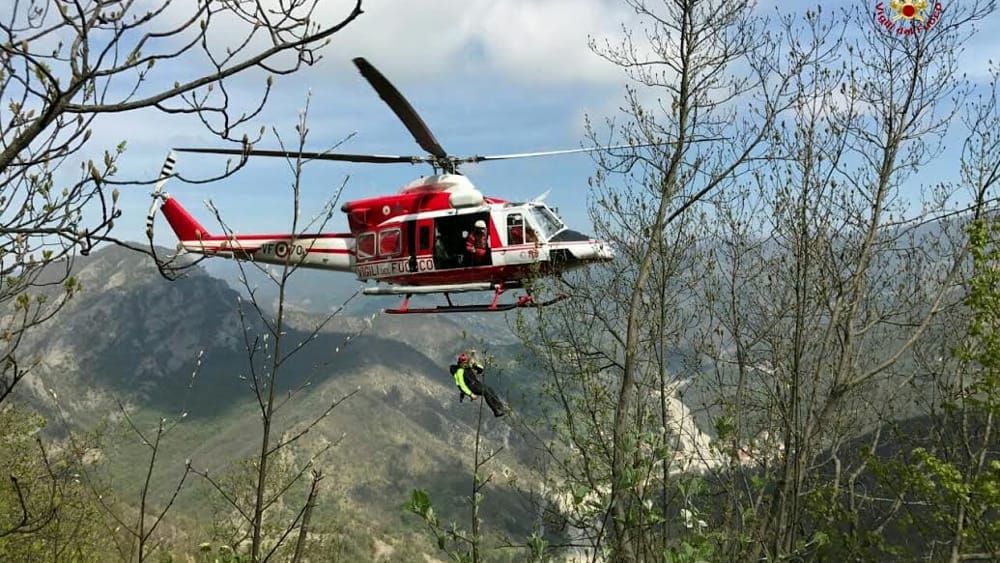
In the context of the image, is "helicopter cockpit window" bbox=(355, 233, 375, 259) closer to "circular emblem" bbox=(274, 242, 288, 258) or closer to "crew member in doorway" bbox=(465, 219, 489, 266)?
"circular emblem" bbox=(274, 242, 288, 258)

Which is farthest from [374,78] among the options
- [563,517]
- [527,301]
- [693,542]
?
[693,542]

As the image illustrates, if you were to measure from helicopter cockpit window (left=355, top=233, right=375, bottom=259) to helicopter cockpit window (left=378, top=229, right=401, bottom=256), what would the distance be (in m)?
0.25

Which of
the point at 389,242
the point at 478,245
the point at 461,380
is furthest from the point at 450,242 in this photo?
the point at 461,380

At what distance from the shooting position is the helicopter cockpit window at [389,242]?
1588cm

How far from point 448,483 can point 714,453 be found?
139 meters

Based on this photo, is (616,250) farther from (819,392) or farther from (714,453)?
(714,453)

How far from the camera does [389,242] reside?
15992 mm

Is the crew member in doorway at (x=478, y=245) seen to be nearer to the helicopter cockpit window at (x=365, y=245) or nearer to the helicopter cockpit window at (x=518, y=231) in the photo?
the helicopter cockpit window at (x=518, y=231)

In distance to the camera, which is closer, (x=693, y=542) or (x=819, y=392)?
(x=693, y=542)

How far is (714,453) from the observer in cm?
650

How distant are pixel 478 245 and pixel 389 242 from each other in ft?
7.36

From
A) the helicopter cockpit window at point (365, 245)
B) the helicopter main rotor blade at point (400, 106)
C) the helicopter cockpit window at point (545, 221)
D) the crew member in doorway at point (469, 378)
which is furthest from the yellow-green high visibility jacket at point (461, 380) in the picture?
the helicopter cockpit window at point (365, 245)

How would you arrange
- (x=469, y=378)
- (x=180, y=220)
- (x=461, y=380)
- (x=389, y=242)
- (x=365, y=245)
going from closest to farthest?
(x=469, y=378) < (x=461, y=380) < (x=389, y=242) < (x=365, y=245) < (x=180, y=220)

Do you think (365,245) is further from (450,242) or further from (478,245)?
(478,245)
